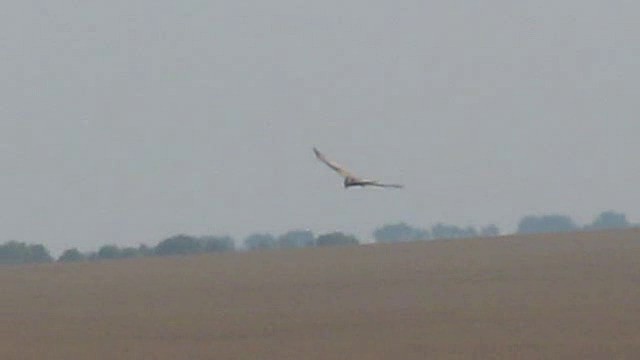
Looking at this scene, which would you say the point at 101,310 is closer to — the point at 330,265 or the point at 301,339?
the point at 301,339

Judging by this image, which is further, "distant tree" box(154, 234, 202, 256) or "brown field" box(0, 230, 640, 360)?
"distant tree" box(154, 234, 202, 256)

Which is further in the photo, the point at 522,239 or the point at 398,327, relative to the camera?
the point at 522,239

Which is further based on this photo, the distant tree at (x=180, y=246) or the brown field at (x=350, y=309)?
the distant tree at (x=180, y=246)

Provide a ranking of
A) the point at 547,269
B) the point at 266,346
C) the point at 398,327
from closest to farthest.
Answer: the point at 266,346
the point at 398,327
the point at 547,269

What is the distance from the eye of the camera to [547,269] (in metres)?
51.8

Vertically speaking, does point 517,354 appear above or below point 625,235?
below

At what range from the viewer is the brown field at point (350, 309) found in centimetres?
2984

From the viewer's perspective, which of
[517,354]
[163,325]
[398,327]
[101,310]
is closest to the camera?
[517,354]

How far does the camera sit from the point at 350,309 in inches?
1559

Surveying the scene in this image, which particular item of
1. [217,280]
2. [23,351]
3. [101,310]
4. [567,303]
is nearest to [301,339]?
[23,351]

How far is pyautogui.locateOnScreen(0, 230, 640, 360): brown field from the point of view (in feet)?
97.9

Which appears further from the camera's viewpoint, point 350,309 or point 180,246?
point 180,246

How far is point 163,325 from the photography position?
37094 millimetres

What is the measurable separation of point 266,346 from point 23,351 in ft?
15.5
